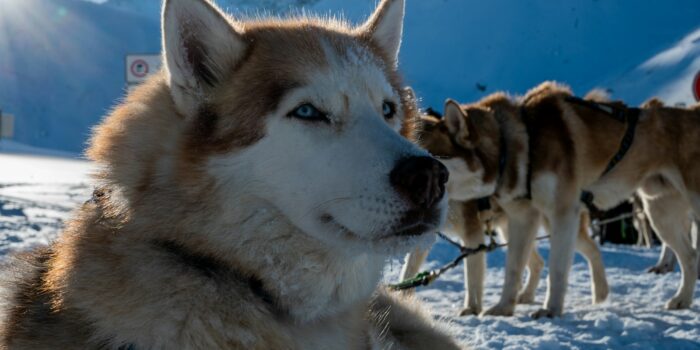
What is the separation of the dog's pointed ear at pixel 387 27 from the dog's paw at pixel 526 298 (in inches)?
175

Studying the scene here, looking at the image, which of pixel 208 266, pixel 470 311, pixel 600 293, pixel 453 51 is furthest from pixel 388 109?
pixel 453 51

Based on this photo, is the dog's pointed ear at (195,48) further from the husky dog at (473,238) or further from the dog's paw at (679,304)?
the dog's paw at (679,304)

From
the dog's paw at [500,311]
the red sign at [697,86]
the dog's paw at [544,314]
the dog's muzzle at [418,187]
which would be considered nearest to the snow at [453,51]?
the red sign at [697,86]

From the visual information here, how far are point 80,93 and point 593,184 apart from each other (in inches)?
2602

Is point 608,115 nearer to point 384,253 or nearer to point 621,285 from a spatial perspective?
point 621,285

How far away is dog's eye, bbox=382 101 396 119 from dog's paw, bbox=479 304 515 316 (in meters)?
3.58

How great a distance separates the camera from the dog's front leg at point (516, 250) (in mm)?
5500

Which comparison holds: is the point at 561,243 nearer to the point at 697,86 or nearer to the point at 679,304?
the point at 679,304

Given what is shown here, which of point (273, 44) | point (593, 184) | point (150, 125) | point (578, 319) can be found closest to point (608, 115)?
point (593, 184)

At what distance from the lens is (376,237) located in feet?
6.21

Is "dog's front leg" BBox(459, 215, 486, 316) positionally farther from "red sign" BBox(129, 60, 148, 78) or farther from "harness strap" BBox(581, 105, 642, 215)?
"red sign" BBox(129, 60, 148, 78)

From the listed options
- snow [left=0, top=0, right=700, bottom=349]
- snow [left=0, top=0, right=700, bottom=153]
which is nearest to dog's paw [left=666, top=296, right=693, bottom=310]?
snow [left=0, top=0, right=700, bottom=349]

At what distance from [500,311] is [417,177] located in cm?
398

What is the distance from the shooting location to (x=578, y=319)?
5.00m
